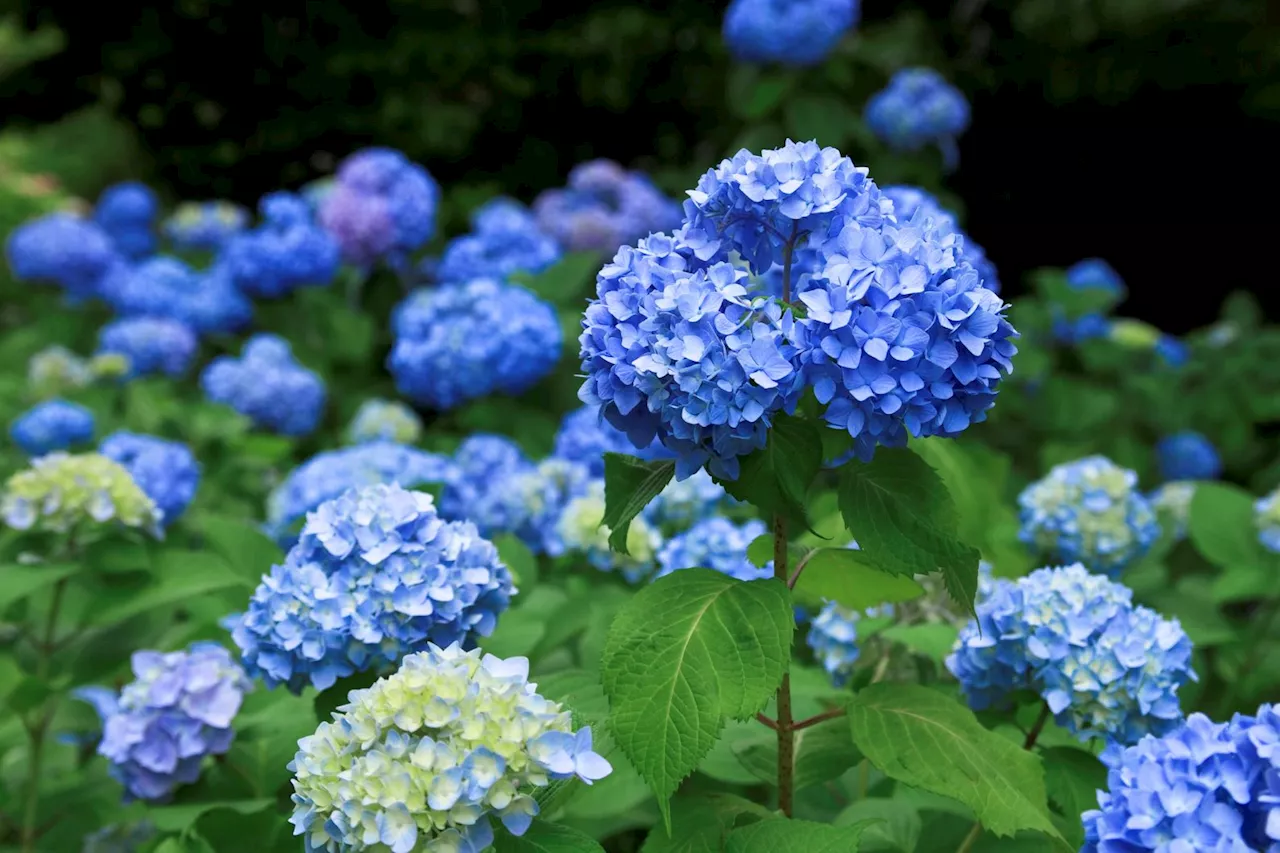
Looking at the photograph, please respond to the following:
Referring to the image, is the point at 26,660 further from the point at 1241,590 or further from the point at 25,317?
the point at 25,317

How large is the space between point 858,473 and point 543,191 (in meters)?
5.25

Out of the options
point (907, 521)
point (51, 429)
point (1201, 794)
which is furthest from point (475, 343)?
point (1201, 794)

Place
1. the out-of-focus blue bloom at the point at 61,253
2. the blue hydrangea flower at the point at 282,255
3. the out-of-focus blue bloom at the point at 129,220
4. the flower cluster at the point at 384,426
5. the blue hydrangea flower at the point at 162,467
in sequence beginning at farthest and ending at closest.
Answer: the out-of-focus blue bloom at the point at 129,220
the out-of-focus blue bloom at the point at 61,253
the blue hydrangea flower at the point at 282,255
the flower cluster at the point at 384,426
the blue hydrangea flower at the point at 162,467

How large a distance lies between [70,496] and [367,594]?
768mm

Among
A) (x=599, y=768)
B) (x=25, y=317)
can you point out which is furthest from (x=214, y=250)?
(x=599, y=768)

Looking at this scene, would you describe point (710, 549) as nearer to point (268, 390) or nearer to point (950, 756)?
point (950, 756)

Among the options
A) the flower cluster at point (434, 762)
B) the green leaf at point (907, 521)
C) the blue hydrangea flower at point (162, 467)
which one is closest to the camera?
the flower cluster at point (434, 762)

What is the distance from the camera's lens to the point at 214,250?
17.7 ft

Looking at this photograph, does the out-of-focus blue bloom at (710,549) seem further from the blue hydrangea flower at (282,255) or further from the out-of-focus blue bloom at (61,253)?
the out-of-focus blue bloom at (61,253)

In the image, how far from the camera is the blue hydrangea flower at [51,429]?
Result: 333 centimetres

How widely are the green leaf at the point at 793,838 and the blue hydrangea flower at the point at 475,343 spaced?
2.34m

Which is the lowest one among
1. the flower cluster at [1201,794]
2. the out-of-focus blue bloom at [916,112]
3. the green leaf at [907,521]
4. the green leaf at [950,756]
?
the green leaf at [950,756]

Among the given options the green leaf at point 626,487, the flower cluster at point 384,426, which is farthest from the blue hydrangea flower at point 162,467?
the green leaf at point 626,487

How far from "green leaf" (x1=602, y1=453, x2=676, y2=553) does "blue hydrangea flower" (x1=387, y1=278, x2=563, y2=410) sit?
2161 mm
